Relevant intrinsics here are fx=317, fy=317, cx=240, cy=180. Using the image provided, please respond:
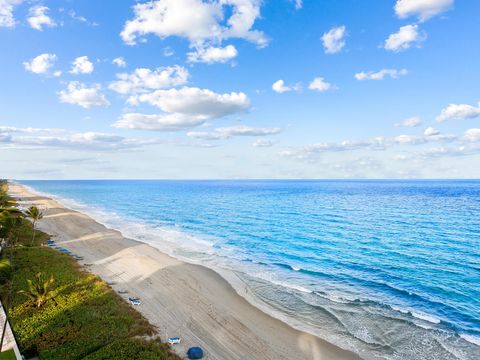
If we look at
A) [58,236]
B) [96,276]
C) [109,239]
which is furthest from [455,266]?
[58,236]

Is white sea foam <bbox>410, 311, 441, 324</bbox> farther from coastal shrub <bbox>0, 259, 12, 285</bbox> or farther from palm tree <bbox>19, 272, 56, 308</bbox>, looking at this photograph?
palm tree <bbox>19, 272, 56, 308</bbox>

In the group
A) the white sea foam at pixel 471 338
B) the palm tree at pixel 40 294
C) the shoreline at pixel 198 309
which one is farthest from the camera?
the palm tree at pixel 40 294

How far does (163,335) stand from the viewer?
22562 mm

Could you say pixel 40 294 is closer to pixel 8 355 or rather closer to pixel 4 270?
pixel 4 270

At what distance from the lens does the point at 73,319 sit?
910 inches

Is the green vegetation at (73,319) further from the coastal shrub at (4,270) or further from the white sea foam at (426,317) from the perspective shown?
the white sea foam at (426,317)

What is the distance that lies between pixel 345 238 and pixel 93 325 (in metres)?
44.2

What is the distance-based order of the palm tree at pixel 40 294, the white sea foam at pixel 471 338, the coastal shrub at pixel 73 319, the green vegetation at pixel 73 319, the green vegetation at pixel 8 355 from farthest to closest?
the palm tree at pixel 40 294 < the white sea foam at pixel 471 338 < the coastal shrub at pixel 73 319 < the green vegetation at pixel 73 319 < the green vegetation at pixel 8 355

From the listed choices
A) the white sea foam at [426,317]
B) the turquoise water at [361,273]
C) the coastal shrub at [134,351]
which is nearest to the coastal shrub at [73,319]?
the coastal shrub at [134,351]

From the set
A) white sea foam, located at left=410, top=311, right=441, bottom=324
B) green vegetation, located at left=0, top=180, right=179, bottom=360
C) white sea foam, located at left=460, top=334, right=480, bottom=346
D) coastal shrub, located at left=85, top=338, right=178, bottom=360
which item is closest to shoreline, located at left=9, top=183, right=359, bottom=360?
coastal shrub, located at left=85, top=338, right=178, bottom=360

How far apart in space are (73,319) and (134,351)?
263 inches

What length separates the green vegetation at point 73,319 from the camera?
19344 millimetres

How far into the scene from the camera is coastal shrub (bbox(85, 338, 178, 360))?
1892 cm

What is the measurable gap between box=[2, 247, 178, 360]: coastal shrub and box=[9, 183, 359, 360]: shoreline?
2084mm
